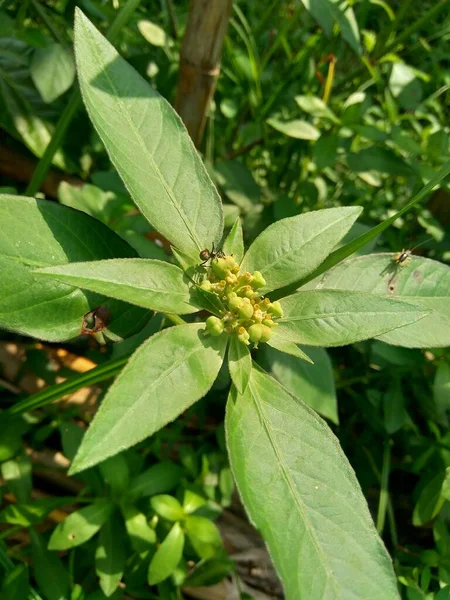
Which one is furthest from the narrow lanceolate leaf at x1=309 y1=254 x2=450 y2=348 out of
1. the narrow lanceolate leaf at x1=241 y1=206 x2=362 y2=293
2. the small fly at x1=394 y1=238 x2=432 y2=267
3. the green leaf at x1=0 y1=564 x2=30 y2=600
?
the green leaf at x1=0 y1=564 x2=30 y2=600

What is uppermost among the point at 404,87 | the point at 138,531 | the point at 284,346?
the point at 404,87

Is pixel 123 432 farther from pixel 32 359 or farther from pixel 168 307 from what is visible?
pixel 32 359

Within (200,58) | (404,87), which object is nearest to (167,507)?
(200,58)

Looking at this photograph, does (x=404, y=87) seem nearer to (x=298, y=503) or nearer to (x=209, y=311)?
(x=209, y=311)

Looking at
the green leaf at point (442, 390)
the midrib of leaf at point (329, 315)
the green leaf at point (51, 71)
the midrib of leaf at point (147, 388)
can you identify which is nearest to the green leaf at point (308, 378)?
the green leaf at point (442, 390)

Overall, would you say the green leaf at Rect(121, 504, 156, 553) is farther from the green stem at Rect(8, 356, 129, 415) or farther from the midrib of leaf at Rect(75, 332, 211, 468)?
the midrib of leaf at Rect(75, 332, 211, 468)
